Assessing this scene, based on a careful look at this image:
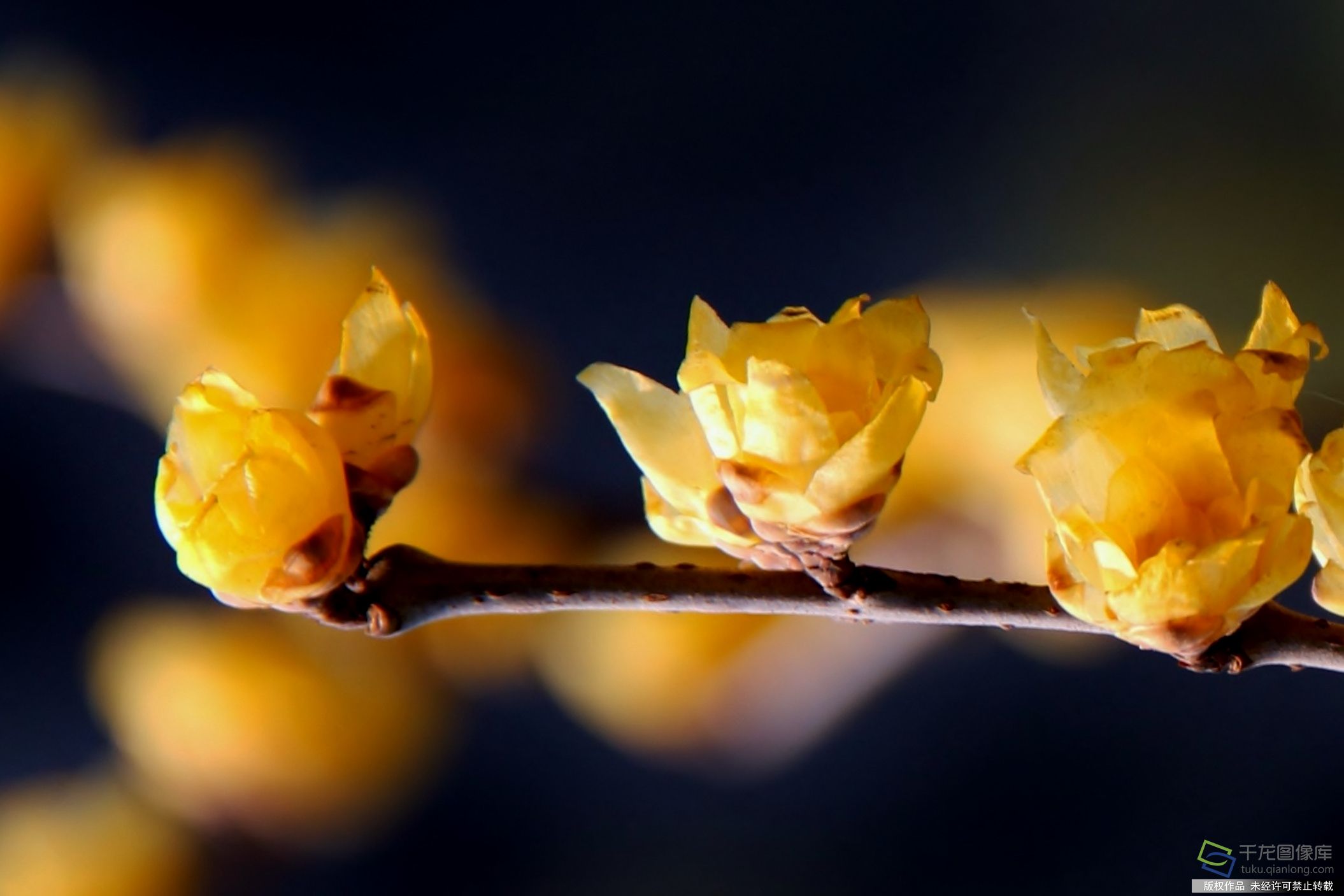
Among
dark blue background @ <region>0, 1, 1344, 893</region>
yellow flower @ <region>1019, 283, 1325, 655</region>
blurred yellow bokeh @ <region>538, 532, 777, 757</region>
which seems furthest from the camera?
blurred yellow bokeh @ <region>538, 532, 777, 757</region>

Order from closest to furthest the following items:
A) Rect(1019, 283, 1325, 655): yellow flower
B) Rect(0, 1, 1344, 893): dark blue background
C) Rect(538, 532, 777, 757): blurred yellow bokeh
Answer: Rect(1019, 283, 1325, 655): yellow flower < Rect(0, 1, 1344, 893): dark blue background < Rect(538, 532, 777, 757): blurred yellow bokeh

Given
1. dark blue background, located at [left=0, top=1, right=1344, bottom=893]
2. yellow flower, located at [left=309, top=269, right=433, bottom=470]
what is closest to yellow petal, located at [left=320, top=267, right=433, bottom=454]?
yellow flower, located at [left=309, top=269, right=433, bottom=470]

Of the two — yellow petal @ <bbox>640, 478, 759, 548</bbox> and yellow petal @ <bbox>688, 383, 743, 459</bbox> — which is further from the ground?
yellow petal @ <bbox>688, 383, 743, 459</bbox>

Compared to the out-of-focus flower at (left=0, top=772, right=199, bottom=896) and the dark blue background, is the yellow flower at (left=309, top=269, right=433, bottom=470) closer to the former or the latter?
the dark blue background

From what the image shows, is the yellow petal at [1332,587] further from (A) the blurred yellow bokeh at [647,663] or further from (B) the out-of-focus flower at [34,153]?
(B) the out-of-focus flower at [34,153]

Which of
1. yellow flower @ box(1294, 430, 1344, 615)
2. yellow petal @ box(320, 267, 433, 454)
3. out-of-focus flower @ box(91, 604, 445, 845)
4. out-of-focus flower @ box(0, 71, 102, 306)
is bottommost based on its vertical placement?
out-of-focus flower @ box(91, 604, 445, 845)

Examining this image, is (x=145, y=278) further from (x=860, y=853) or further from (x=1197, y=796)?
(x=1197, y=796)

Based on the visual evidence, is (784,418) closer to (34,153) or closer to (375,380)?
(375,380)
